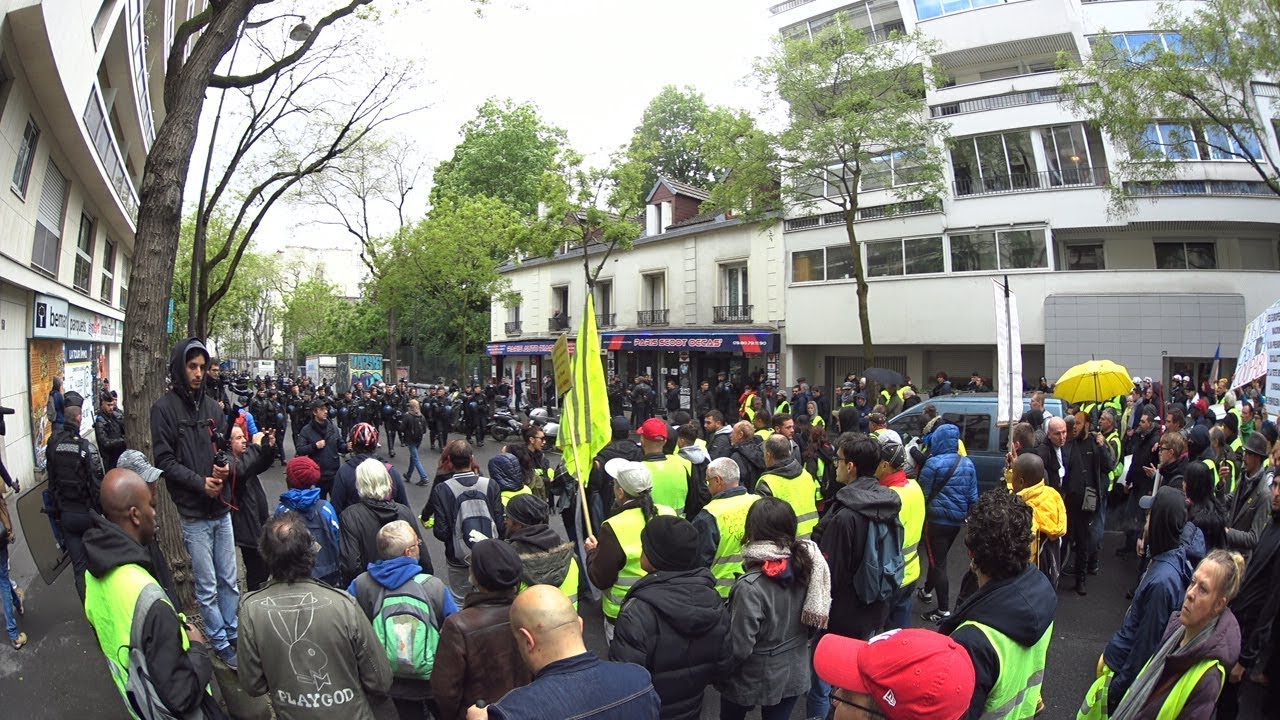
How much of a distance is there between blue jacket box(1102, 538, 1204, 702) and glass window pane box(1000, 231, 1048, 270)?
63.1 feet

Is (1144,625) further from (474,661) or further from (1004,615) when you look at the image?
(474,661)

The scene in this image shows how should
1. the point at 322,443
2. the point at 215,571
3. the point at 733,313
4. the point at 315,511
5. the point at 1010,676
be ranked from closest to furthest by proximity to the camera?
the point at 1010,676, the point at 315,511, the point at 215,571, the point at 322,443, the point at 733,313

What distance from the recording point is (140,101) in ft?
66.5

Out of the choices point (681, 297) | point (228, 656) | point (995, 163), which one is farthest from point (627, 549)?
point (681, 297)

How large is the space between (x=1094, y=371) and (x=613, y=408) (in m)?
15.2

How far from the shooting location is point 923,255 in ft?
72.5

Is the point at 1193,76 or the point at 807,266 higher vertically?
the point at 1193,76

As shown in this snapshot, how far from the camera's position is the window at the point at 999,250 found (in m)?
20.8

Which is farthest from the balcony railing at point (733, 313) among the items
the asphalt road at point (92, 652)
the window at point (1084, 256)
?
the asphalt road at point (92, 652)

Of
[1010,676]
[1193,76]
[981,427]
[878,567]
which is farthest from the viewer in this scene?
[1193,76]

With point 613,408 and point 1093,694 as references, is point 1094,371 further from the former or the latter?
point 613,408

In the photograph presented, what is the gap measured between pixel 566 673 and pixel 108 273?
27124 mm

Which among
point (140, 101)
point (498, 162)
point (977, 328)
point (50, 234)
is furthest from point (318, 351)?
point (977, 328)

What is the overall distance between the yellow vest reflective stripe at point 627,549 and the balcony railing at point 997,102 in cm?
2084
